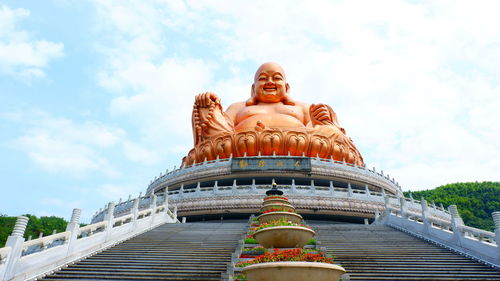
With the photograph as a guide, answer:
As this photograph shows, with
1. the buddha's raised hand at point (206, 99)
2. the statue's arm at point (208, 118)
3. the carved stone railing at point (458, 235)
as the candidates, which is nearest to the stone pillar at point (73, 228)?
the carved stone railing at point (458, 235)

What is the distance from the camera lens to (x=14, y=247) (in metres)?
6.65

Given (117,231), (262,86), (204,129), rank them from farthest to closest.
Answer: (262,86)
(204,129)
(117,231)

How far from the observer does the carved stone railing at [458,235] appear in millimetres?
7957

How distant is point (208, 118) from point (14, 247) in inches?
812

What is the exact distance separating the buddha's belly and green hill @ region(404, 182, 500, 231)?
27409 millimetres

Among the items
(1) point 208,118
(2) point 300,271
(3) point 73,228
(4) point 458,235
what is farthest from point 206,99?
(2) point 300,271

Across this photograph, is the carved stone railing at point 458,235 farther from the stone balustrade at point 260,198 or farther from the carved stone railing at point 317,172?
the carved stone railing at point 317,172

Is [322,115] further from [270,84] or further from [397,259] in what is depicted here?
[397,259]

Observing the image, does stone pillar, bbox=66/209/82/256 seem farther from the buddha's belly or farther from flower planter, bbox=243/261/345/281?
the buddha's belly

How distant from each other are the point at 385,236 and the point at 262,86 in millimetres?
20742

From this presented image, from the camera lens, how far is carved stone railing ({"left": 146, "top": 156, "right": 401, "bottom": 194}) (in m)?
22.3

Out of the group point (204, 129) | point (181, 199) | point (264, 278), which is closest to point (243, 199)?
point (181, 199)

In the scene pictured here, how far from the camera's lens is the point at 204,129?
27062 millimetres

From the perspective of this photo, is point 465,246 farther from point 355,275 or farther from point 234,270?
point 234,270
